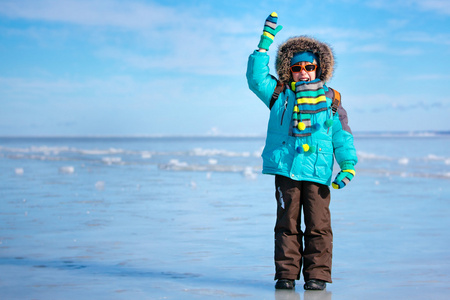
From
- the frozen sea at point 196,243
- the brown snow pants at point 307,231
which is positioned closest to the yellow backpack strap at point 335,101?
the brown snow pants at point 307,231

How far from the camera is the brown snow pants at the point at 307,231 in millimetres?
3713

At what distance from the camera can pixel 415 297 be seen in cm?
340

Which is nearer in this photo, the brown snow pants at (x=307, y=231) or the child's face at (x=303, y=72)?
the brown snow pants at (x=307, y=231)

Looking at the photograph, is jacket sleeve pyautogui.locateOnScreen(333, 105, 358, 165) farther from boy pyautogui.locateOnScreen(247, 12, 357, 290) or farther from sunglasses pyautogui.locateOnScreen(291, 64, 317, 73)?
sunglasses pyautogui.locateOnScreen(291, 64, 317, 73)

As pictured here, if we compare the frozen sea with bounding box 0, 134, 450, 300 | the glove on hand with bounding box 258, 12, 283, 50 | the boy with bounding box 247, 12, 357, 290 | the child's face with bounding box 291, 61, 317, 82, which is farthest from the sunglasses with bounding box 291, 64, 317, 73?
the frozen sea with bounding box 0, 134, 450, 300

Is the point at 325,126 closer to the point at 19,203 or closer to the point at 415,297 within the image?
the point at 415,297

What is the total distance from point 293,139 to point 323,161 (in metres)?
0.25

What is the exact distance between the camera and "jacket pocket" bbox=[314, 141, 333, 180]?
3721mm

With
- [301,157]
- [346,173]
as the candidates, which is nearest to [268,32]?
[301,157]

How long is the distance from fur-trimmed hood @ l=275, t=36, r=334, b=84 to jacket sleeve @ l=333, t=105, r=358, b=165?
1.02 ft

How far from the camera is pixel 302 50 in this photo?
3.91 metres

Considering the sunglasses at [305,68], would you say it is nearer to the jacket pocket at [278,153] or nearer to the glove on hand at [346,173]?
the jacket pocket at [278,153]

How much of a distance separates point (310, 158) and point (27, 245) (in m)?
2.82

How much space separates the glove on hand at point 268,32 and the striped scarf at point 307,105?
35cm
